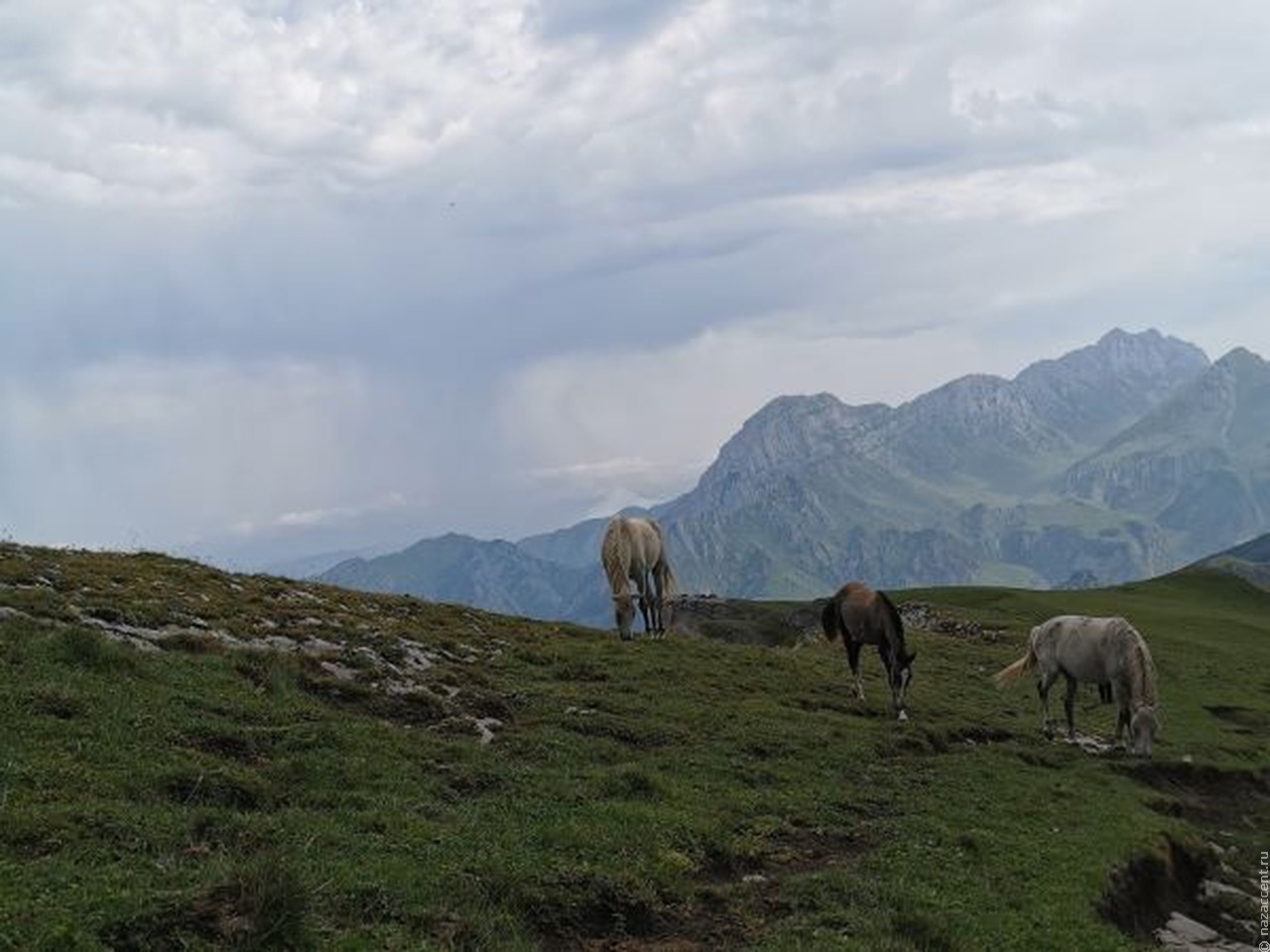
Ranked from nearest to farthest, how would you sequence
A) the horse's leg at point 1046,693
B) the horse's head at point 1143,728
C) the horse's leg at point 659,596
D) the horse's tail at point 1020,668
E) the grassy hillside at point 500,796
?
1. the grassy hillside at point 500,796
2. the horse's head at point 1143,728
3. the horse's leg at point 1046,693
4. the horse's tail at point 1020,668
5. the horse's leg at point 659,596

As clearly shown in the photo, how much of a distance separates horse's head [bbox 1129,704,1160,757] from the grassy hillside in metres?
0.61

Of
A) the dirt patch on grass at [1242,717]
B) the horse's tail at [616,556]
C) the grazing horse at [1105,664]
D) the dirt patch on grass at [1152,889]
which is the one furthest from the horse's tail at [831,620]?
the dirt patch on grass at [1242,717]

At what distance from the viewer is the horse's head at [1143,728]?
25.7 m

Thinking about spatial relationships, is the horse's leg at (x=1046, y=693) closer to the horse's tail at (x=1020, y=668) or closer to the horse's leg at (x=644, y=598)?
the horse's tail at (x=1020, y=668)

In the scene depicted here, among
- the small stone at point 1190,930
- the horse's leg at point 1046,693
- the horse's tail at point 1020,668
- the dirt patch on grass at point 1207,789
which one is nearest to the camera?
the small stone at point 1190,930

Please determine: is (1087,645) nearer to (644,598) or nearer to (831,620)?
(831,620)

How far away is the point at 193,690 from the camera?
16.9 meters

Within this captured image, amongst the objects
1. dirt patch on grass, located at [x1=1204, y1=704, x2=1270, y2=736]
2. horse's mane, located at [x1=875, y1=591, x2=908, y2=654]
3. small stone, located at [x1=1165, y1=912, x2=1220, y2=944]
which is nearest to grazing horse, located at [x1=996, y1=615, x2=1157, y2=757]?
horse's mane, located at [x1=875, y1=591, x2=908, y2=654]

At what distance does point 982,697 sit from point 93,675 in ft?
89.0

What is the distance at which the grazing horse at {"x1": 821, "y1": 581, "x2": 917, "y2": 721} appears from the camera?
26547 millimetres

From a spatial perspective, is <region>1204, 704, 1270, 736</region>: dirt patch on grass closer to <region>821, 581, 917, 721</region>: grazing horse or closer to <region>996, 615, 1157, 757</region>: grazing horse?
<region>996, 615, 1157, 757</region>: grazing horse

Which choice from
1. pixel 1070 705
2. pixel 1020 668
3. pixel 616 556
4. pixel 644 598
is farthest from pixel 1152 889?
pixel 644 598

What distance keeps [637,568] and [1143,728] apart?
15.6 meters

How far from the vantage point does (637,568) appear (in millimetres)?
34062
